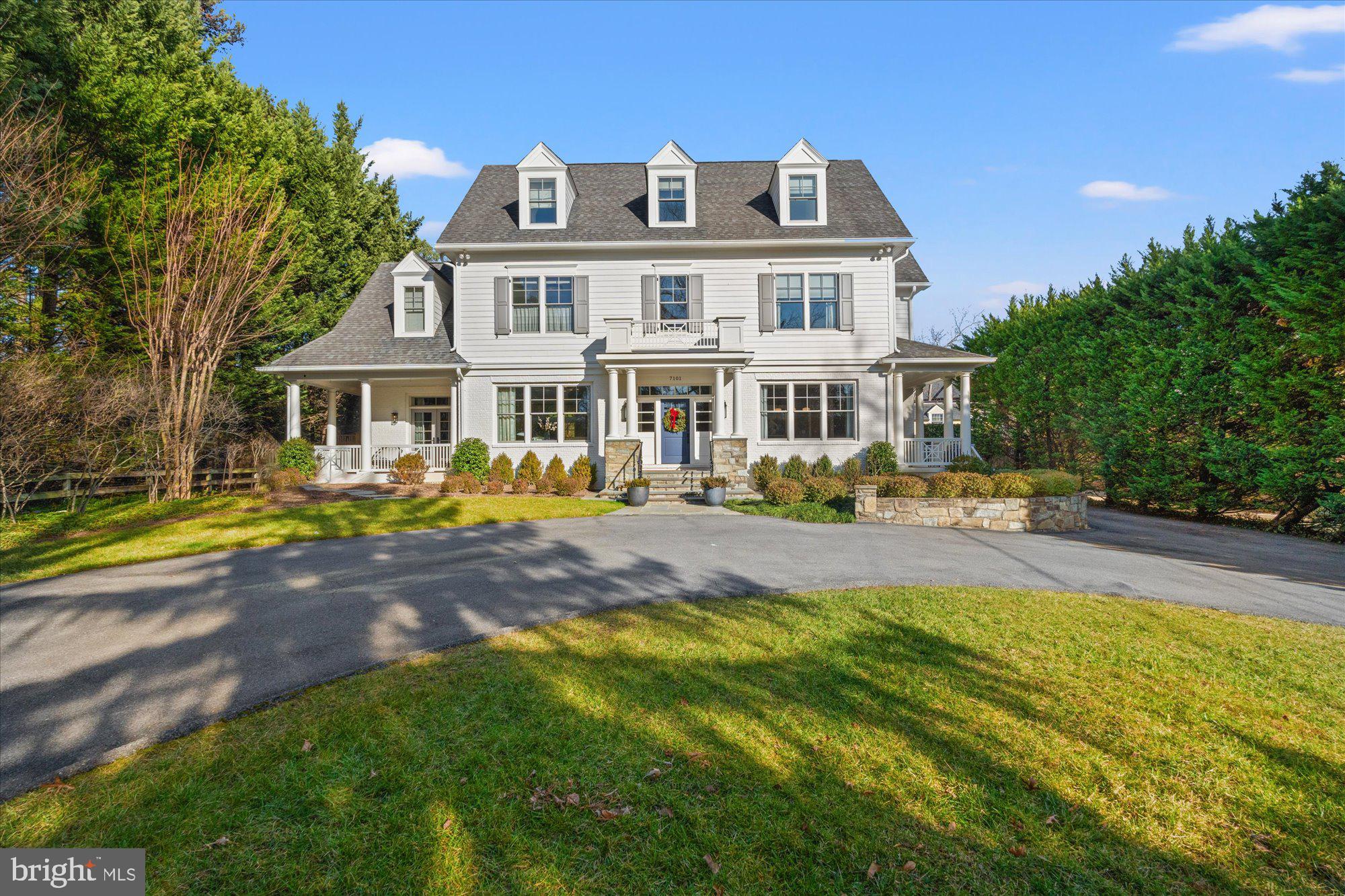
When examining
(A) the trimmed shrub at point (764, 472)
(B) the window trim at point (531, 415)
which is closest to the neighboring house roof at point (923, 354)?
(A) the trimmed shrub at point (764, 472)

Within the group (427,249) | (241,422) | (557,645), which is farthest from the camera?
(427,249)

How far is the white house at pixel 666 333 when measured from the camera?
18406 mm

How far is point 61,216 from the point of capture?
1440 centimetres

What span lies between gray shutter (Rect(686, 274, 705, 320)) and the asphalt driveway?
28.5 ft

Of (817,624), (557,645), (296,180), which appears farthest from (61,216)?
(817,624)

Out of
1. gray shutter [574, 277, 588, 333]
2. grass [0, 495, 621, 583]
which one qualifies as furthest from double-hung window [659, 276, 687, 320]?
grass [0, 495, 621, 583]

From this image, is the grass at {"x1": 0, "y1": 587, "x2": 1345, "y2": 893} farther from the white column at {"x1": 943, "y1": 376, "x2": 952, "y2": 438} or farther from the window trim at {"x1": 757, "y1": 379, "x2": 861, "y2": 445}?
the white column at {"x1": 943, "y1": 376, "x2": 952, "y2": 438}

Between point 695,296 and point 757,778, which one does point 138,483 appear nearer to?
point 695,296

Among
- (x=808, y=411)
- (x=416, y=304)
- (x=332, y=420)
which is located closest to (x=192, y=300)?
(x=332, y=420)

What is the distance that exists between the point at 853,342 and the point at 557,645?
1578 centimetres

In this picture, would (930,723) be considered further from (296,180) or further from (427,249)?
(427,249)

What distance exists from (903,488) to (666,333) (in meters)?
8.56

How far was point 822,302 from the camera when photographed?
18703 millimetres

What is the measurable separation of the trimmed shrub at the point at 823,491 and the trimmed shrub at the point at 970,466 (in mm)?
4563
